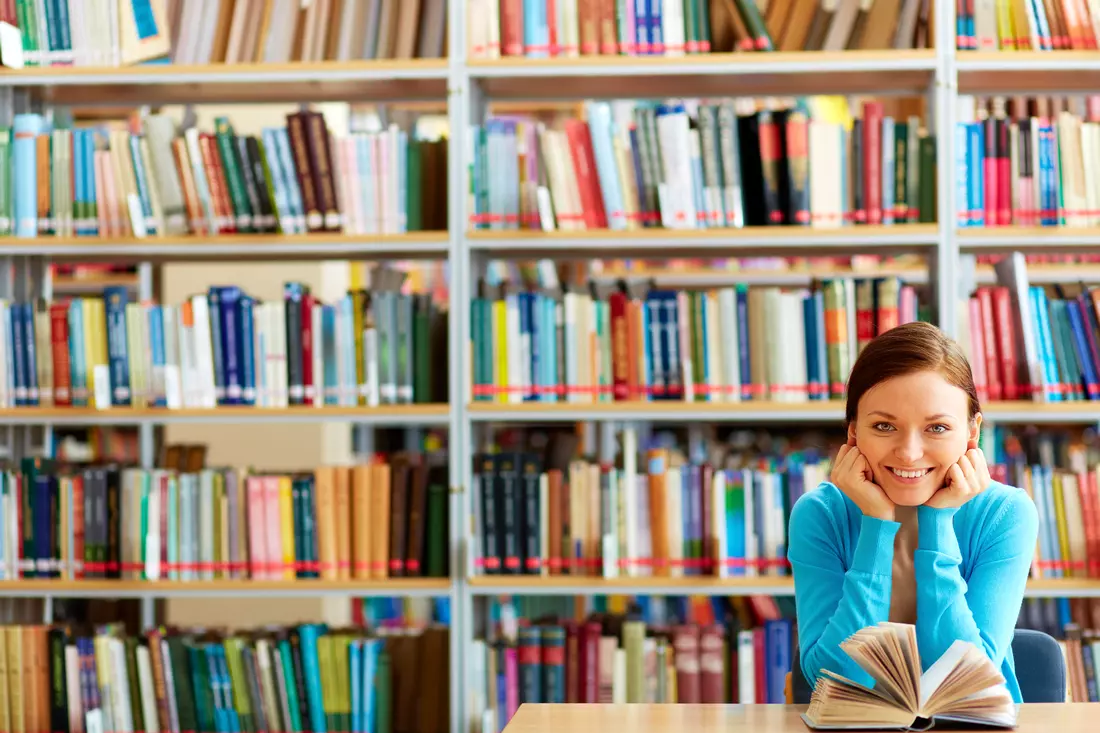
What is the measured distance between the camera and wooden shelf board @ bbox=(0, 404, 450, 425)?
8.75ft

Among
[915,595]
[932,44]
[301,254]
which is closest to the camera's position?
Answer: [915,595]

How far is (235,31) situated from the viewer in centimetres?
275

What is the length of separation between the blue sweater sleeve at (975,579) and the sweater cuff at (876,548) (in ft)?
0.12

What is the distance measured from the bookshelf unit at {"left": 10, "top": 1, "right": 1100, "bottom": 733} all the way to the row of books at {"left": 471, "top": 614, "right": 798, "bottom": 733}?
0.10 metres

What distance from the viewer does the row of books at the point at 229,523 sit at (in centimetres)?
268

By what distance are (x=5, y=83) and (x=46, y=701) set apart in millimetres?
1456

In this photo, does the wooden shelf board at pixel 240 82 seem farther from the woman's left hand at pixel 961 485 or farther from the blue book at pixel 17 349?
the woman's left hand at pixel 961 485

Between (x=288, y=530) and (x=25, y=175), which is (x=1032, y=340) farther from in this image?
(x=25, y=175)

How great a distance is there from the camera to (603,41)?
8.84 ft

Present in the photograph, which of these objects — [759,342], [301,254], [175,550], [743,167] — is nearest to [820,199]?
[743,167]

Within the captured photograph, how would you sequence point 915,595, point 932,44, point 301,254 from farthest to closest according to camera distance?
point 301,254 → point 932,44 → point 915,595

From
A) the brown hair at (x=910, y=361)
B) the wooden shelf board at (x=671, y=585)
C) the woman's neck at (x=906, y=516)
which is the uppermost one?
the brown hair at (x=910, y=361)

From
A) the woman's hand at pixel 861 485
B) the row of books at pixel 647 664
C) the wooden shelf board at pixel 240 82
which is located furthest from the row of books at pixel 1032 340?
the wooden shelf board at pixel 240 82

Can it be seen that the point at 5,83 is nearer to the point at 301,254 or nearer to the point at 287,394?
the point at 301,254
